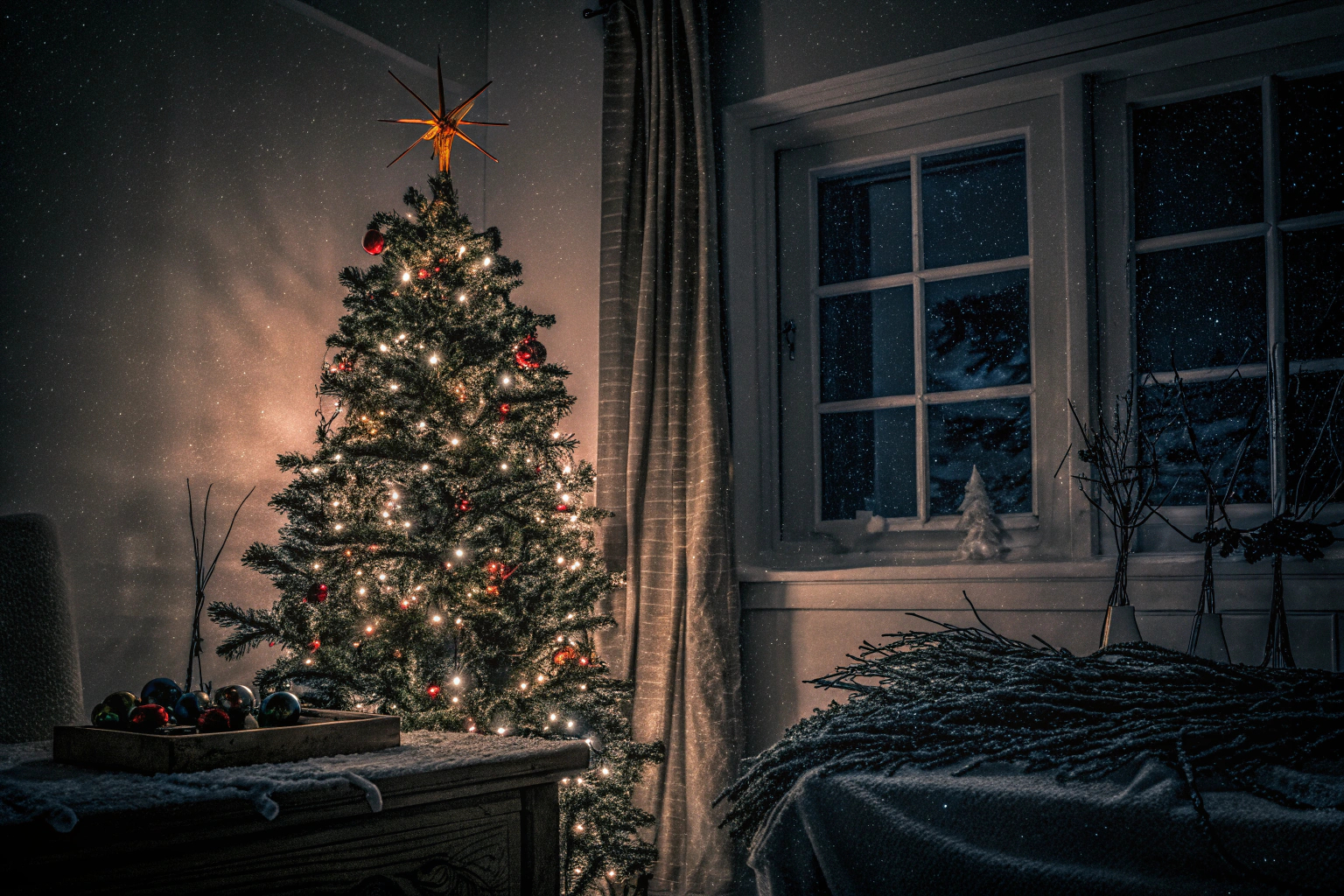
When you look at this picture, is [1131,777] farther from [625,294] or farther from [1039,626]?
[625,294]

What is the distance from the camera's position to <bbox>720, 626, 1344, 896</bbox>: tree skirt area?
0.86m

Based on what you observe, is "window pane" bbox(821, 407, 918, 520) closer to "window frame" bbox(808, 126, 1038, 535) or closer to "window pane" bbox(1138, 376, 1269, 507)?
"window frame" bbox(808, 126, 1038, 535)

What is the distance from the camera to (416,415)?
229cm

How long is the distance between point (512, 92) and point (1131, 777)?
301 cm

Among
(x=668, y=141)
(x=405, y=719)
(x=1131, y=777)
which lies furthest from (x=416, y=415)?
(x=1131, y=777)

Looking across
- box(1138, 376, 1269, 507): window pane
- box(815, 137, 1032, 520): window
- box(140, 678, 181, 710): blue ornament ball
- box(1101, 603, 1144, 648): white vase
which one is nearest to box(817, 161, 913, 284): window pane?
box(815, 137, 1032, 520): window

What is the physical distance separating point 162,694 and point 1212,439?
7.22 ft

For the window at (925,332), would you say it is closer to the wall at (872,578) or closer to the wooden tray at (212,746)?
the wall at (872,578)

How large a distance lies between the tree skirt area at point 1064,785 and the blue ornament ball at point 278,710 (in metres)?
0.57

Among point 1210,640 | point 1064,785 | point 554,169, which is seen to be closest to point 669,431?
point 554,169

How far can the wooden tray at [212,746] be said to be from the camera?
1.10 meters

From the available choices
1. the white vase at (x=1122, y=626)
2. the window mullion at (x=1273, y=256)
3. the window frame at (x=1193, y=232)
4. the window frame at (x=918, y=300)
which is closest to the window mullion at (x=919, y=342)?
the window frame at (x=918, y=300)

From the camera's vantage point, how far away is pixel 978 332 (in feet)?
8.47

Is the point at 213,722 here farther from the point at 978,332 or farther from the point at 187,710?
the point at 978,332
